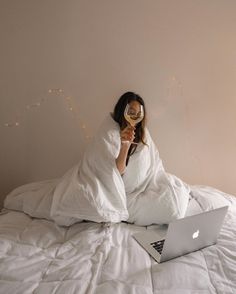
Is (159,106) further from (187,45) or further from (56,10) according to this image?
(56,10)

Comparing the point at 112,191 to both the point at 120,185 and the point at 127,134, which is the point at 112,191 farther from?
the point at 127,134

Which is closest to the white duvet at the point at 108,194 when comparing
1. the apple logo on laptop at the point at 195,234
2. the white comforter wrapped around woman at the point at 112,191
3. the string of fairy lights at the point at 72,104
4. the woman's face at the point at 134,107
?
the white comforter wrapped around woman at the point at 112,191

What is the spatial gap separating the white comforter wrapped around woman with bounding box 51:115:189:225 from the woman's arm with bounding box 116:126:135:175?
43 millimetres

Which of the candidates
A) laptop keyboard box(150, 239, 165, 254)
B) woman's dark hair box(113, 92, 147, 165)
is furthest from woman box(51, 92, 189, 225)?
laptop keyboard box(150, 239, 165, 254)

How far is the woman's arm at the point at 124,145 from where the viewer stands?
1386mm

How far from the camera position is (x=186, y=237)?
39.8 inches

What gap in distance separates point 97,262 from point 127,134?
680mm

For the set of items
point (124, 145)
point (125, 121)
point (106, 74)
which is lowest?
point (124, 145)

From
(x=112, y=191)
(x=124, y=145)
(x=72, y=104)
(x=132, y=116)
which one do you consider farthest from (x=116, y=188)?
(x=72, y=104)

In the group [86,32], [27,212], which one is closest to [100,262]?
[27,212]

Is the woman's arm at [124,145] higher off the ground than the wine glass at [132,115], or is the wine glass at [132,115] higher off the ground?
the wine glass at [132,115]

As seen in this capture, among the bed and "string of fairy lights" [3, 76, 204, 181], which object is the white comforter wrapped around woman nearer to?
the bed

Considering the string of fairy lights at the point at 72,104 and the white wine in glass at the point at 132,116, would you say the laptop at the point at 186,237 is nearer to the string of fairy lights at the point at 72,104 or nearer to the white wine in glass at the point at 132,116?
the white wine in glass at the point at 132,116

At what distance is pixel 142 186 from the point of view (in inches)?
56.7
